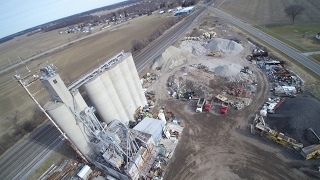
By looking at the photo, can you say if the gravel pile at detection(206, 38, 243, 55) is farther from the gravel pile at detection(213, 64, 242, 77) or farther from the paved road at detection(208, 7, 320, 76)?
the gravel pile at detection(213, 64, 242, 77)

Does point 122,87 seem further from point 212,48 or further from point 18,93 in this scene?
point 18,93

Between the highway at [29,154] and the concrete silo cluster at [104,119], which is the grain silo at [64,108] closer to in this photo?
the concrete silo cluster at [104,119]

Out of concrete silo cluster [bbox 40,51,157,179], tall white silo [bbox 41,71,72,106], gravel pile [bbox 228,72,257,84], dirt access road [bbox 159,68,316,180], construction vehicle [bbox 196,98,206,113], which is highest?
tall white silo [bbox 41,71,72,106]

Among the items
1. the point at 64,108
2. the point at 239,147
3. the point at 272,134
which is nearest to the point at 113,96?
the point at 64,108

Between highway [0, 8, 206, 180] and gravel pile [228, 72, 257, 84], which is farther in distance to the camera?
gravel pile [228, 72, 257, 84]

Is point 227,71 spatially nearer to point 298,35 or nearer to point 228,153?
point 228,153

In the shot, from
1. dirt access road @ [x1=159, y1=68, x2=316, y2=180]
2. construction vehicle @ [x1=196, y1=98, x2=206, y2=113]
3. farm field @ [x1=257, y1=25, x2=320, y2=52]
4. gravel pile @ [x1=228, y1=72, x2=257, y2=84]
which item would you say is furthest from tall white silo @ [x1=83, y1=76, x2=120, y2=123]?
farm field @ [x1=257, y1=25, x2=320, y2=52]
